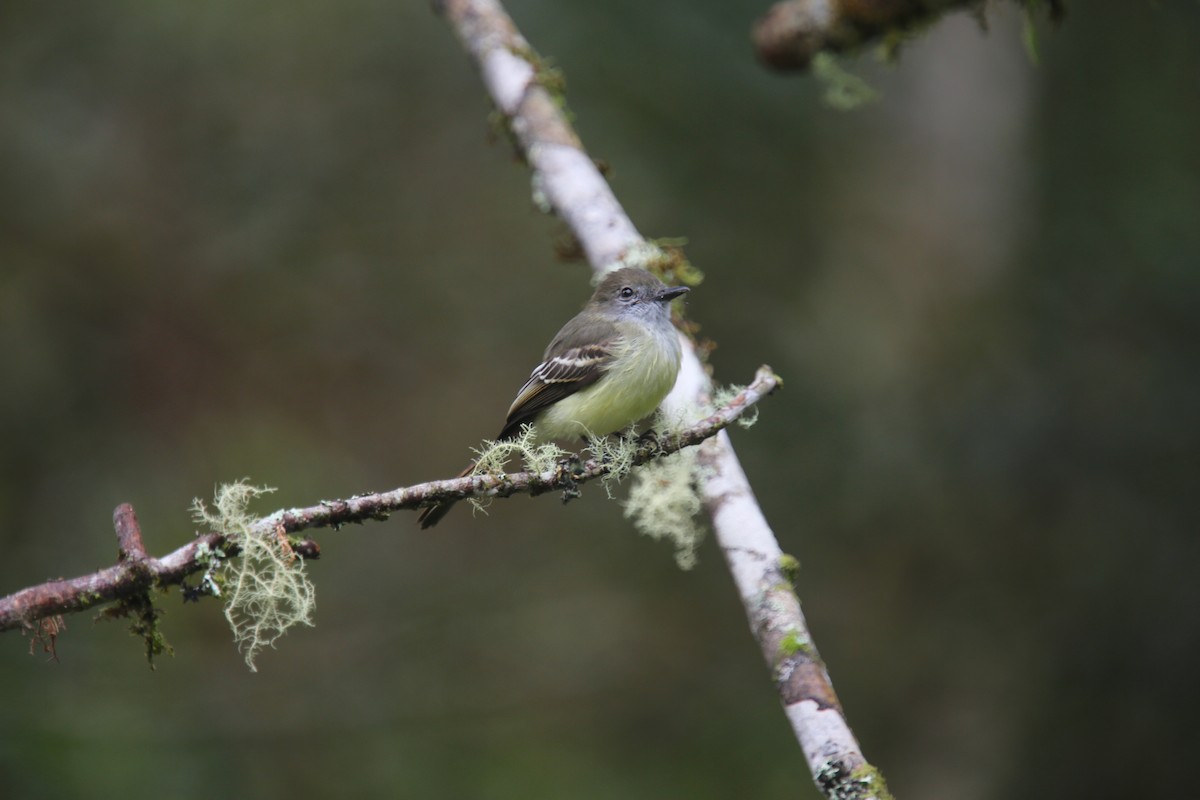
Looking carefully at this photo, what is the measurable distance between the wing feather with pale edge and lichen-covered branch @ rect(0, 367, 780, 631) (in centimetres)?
127

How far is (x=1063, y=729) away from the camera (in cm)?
668

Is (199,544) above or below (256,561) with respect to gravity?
below

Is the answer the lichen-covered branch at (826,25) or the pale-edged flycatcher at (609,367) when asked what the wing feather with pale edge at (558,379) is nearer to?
the pale-edged flycatcher at (609,367)

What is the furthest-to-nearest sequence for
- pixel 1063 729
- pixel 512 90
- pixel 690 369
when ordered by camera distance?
pixel 1063 729, pixel 512 90, pixel 690 369

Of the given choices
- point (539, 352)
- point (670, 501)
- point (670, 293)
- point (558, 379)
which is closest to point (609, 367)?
point (558, 379)

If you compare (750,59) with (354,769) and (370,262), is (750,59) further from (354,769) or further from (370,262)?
(354,769)

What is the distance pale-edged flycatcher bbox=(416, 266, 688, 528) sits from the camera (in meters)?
4.00

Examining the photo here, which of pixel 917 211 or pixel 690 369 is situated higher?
pixel 917 211

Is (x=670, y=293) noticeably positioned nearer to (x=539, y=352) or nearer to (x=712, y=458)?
(x=712, y=458)

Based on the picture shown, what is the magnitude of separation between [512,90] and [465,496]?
2606mm

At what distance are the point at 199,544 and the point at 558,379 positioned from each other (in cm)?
207

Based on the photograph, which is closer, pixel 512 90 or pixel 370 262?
pixel 512 90

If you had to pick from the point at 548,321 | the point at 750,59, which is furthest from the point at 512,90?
the point at 548,321

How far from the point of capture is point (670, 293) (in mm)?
4285
